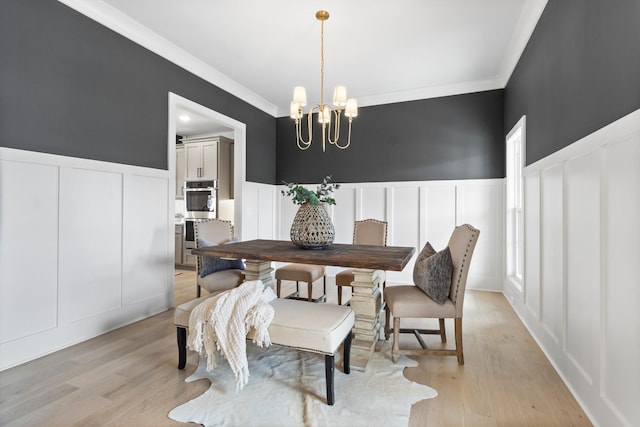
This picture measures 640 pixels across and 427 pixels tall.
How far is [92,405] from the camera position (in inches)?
68.7

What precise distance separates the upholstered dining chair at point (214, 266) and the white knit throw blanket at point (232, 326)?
3.21 feet

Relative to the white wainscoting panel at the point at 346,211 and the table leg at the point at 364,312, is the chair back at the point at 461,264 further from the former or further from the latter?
the white wainscoting panel at the point at 346,211

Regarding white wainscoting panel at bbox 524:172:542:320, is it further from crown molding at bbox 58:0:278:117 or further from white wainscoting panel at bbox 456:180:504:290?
crown molding at bbox 58:0:278:117

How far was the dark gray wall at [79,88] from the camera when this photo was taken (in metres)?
2.21

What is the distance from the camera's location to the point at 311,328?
1.76m

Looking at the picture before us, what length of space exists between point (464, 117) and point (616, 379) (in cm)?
366

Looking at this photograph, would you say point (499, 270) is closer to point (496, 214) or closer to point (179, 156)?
point (496, 214)

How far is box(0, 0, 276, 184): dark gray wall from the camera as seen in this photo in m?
2.21

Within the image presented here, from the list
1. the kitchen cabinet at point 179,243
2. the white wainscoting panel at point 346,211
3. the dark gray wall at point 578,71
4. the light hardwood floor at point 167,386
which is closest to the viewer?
the dark gray wall at point 578,71

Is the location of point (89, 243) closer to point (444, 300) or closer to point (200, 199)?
point (444, 300)

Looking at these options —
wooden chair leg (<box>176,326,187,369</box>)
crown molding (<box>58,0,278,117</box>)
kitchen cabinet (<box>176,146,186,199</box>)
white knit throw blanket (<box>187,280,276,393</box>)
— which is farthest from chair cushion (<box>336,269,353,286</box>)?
kitchen cabinet (<box>176,146,186,199</box>)

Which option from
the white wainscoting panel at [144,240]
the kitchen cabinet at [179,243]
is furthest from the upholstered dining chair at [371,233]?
the kitchen cabinet at [179,243]

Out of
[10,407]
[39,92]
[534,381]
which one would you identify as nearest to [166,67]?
[39,92]

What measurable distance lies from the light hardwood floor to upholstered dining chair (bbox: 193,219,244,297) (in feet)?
1.77
